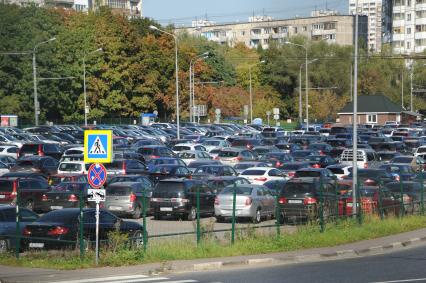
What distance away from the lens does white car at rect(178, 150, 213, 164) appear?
55.6 meters

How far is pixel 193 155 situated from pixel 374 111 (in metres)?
68.7

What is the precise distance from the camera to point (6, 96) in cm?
9438

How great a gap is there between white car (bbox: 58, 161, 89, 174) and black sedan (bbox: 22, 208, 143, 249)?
69.3 ft

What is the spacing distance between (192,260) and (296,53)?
115m

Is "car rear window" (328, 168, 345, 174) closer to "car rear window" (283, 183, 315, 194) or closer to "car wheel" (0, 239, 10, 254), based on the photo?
"car rear window" (283, 183, 315, 194)

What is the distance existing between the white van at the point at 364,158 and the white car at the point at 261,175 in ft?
32.1

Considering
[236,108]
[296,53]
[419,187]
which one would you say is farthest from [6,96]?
[419,187]

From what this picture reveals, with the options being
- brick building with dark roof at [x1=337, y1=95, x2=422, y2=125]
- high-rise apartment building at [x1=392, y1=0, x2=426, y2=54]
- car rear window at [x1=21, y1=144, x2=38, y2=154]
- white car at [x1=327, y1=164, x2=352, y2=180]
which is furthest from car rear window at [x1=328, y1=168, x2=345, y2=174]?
high-rise apartment building at [x1=392, y1=0, x2=426, y2=54]

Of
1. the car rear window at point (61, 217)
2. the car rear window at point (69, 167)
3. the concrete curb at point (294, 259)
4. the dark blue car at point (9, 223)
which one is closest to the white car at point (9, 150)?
the car rear window at point (69, 167)

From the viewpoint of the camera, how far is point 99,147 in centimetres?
2222

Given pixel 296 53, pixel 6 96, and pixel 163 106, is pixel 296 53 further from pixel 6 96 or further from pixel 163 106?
pixel 6 96

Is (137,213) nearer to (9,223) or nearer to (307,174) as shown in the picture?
(307,174)

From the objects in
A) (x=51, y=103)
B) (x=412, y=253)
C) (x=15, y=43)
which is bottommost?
(x=412, y=253)

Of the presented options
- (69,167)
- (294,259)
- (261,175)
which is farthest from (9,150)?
(294,259)
